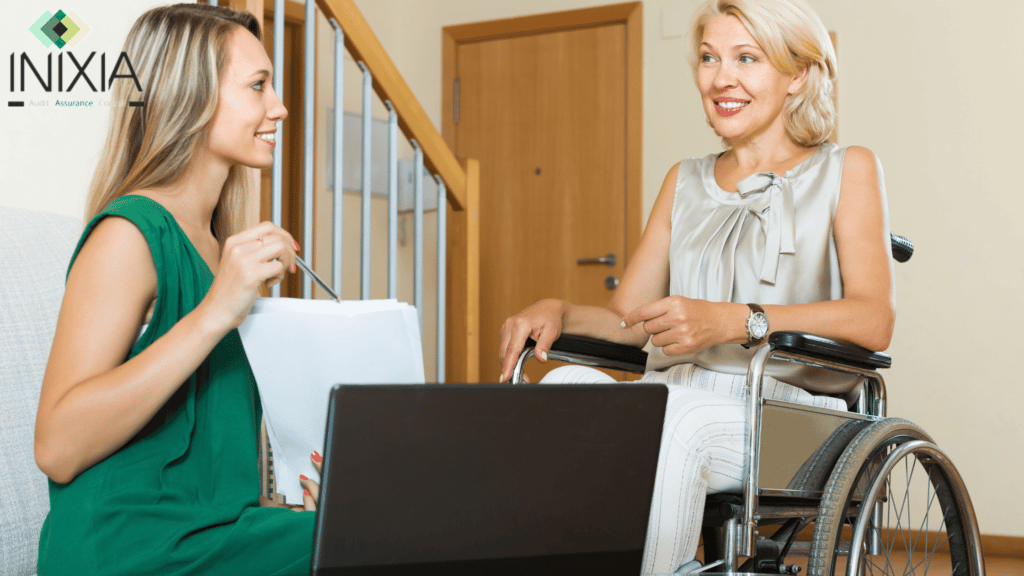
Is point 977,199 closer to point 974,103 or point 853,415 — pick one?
point 974,103

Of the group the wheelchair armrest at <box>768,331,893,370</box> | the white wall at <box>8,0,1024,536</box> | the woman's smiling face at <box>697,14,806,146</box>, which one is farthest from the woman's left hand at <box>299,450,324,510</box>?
the white wall at <box>8,0,1024,536</box>

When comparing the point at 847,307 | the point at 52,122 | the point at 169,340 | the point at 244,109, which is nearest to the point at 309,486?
the point at 169,340

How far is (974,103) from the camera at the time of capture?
3.15 m

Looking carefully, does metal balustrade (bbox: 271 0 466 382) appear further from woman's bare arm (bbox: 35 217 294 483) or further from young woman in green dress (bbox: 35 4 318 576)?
woman's bare arm (bbox: 35 217 294 483)

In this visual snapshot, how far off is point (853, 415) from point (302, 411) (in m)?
0.84

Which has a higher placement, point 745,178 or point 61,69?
point 61,69

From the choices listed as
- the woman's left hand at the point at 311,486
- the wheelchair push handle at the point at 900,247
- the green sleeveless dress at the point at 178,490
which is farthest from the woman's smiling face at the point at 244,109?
the wheelchair push handle at the point at 900,247

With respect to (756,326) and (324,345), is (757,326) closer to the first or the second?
(756,326)

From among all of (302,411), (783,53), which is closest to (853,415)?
(783,53)

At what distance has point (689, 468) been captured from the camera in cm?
111

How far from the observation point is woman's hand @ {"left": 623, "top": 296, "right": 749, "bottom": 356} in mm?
1206

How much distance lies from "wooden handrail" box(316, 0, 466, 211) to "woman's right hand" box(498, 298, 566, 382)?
1110 mm

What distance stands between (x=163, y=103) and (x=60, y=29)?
34.9 inches

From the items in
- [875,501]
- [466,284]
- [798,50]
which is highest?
[798,50]
